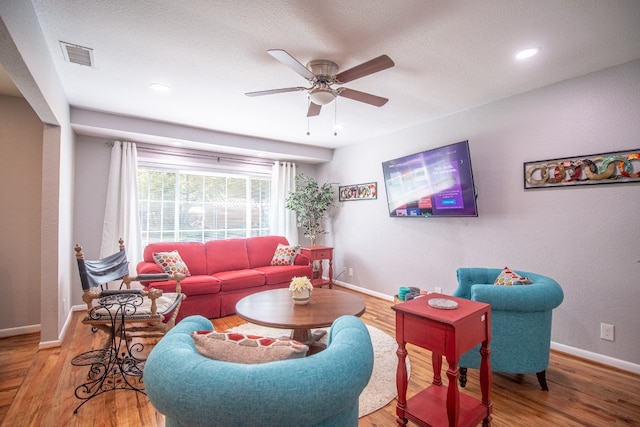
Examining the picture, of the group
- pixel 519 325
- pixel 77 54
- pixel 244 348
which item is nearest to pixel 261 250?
pixel 77 54

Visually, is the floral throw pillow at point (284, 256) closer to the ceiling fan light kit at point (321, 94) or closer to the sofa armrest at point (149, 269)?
the sofa armrest at point (149, 269)

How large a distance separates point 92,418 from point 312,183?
13.3 feet

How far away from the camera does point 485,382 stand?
1735mm

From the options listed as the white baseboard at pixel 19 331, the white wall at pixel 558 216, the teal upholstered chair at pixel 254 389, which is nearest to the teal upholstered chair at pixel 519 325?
the white wall at pixel 558 216

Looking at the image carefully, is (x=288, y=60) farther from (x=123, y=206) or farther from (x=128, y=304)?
(x=123, y=206)

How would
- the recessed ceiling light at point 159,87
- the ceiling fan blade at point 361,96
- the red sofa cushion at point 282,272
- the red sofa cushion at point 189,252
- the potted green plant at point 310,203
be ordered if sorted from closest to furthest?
the ceiling fan blade at point 361,96 → the recessed ceiling light at point 159,87 → the red sofa cushion at point 189,252 → the red sofa cushion at point 282,272 → the potted green plant at point 310,203

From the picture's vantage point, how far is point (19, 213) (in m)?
3.19

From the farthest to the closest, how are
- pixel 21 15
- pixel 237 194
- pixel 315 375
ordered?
pixel 237 194
pixel 21 15
pixel 315 375

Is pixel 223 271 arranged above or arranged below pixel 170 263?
below

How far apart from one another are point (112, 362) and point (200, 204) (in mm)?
2690

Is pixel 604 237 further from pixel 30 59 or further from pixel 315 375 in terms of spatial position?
pixel 30 59

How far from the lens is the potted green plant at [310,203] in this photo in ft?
17.0

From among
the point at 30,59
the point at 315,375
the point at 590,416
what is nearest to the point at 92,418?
the point at 315,375

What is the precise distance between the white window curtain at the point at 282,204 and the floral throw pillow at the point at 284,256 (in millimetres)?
830
